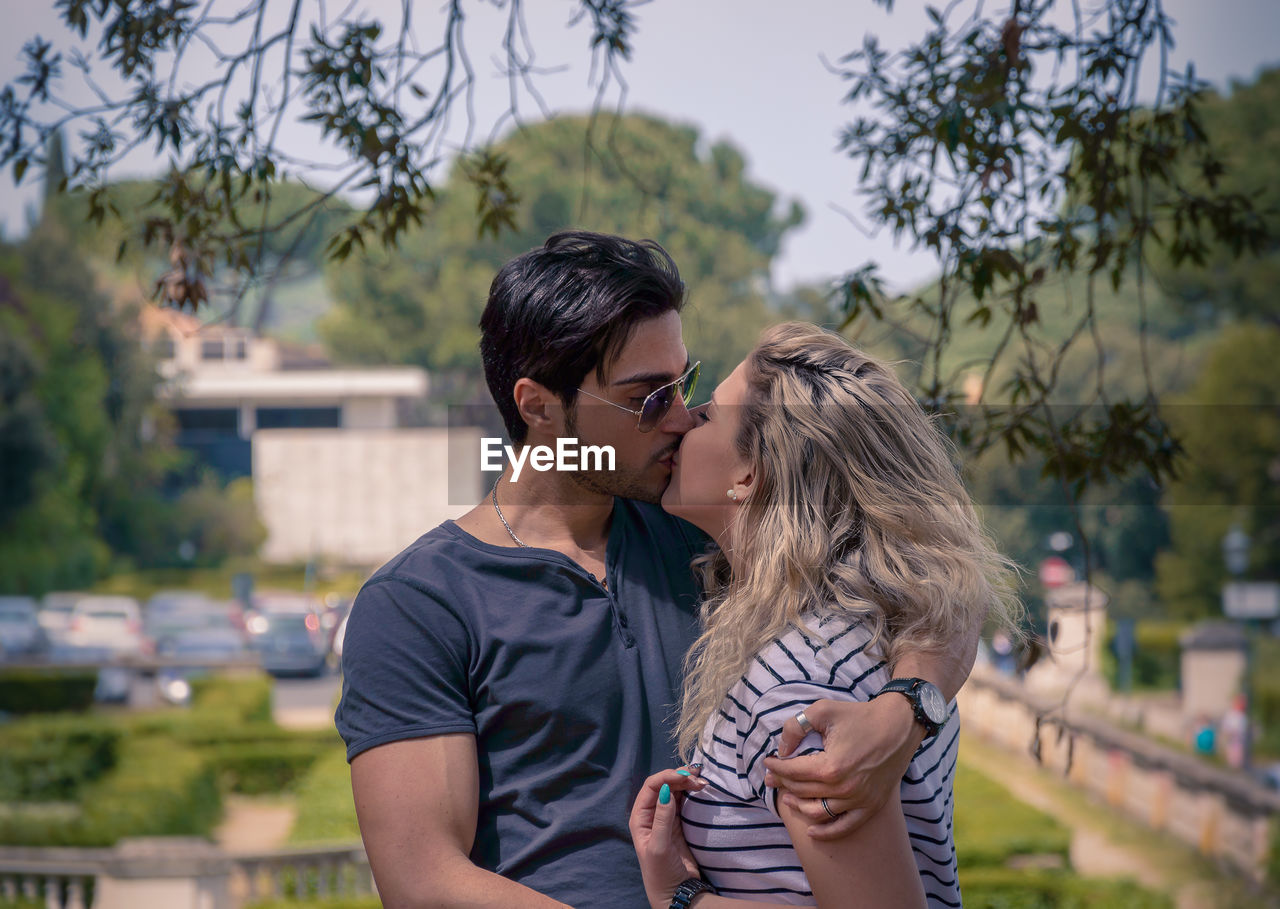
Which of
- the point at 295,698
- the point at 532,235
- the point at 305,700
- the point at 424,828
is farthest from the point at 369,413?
the point at 424,828

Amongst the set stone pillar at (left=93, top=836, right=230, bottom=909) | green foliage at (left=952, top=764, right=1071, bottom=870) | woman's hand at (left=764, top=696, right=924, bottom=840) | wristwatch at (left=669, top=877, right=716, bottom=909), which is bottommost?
green foliage at (left=952, top=764, right=1071, bottom=870)

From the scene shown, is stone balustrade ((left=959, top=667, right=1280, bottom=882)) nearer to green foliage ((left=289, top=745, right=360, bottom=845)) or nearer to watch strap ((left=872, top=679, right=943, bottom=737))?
green foliage ((left=289, top=745, right=360, bottom=845))

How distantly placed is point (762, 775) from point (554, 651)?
43cm

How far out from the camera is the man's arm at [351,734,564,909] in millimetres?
1573

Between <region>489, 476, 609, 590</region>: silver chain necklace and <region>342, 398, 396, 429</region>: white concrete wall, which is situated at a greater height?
<region>489, 476, 609, 590</region>: silver chain necklace

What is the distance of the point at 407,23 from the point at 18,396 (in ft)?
82.5

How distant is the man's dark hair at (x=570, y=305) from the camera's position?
6.18 ft

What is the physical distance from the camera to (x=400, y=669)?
164cm

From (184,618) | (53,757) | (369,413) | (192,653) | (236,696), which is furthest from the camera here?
(369,413)

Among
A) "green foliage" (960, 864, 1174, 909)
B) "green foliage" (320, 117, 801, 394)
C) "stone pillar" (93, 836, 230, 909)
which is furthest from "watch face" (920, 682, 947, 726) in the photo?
"green foliage" (320, 117, 801, 394)

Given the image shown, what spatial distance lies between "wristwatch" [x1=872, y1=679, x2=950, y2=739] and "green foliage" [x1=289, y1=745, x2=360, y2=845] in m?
10.8

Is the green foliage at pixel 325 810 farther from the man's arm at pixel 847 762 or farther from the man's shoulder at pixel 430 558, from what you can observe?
the man's arm at pixel 847 762

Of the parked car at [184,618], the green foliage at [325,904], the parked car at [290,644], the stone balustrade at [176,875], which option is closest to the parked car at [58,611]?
the parked car at [184,618]

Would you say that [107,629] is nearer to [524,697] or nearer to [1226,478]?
[1226,478]
